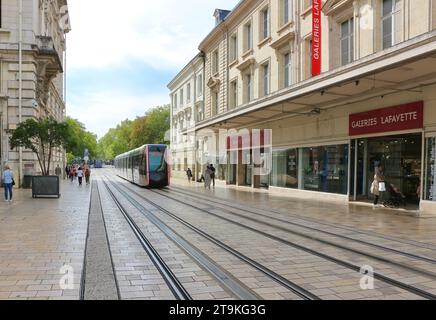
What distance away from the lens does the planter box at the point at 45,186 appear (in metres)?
19.1

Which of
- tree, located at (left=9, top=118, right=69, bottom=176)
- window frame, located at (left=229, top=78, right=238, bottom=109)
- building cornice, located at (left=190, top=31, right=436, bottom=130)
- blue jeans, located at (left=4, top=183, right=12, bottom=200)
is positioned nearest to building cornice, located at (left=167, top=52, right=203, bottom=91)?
window frame, located at (left=229, top=78, right=238, bottom=109)

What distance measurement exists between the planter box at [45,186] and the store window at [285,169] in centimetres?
1162

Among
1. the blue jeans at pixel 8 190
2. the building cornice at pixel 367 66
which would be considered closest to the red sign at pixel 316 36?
the building cornice at pixel 367 66

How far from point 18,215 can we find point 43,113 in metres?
20.2

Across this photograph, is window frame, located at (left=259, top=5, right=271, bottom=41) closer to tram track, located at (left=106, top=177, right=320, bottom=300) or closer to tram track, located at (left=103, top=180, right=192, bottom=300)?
tram track, located at (left=106, top=177, right=320, bottom=300)

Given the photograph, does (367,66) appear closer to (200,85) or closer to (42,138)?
(42,138)

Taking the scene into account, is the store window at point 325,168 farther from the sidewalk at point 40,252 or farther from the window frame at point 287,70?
the sidewalk at point 40,252

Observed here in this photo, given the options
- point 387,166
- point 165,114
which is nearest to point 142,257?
point 387,166

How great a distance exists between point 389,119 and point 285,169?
8.62 m

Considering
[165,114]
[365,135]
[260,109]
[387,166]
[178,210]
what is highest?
[165,114]

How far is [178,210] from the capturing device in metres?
14.8

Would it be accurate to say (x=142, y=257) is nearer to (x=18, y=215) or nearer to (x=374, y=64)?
(x=18, y=215)

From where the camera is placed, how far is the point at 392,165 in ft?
54.0

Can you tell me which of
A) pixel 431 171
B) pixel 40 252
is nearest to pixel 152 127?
pixel 431 171
